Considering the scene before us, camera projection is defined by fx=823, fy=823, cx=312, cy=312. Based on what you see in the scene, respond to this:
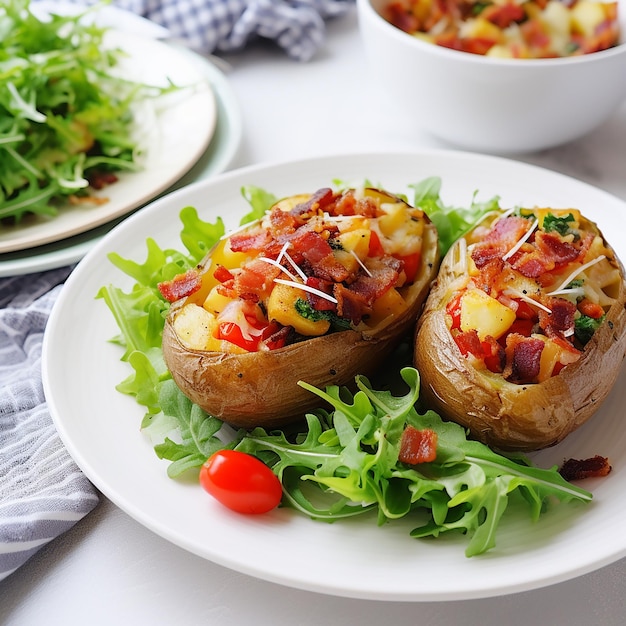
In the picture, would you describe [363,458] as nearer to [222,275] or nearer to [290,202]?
[222,275]

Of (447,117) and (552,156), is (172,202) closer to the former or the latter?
(447,117)

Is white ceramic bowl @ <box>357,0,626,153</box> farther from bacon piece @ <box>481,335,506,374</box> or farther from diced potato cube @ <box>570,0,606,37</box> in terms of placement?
bacon piece @ <box>481,335,506,374</box>

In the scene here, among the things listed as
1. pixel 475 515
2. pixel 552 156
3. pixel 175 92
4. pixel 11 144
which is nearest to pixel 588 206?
pixel 552 156

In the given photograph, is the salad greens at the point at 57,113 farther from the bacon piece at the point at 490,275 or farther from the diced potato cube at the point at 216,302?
the bacon piece at the point at 490,275

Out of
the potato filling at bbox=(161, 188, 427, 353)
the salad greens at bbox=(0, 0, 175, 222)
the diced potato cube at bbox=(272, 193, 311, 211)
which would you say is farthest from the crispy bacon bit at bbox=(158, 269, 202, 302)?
the salad greens at bbox=(0, 0, 175, 222)

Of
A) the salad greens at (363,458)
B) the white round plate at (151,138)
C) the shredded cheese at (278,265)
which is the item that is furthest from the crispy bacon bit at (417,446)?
the white round plate at (151,138)

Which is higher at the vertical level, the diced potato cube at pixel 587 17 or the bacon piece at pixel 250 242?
the diced potato cube at pixel 587 17
